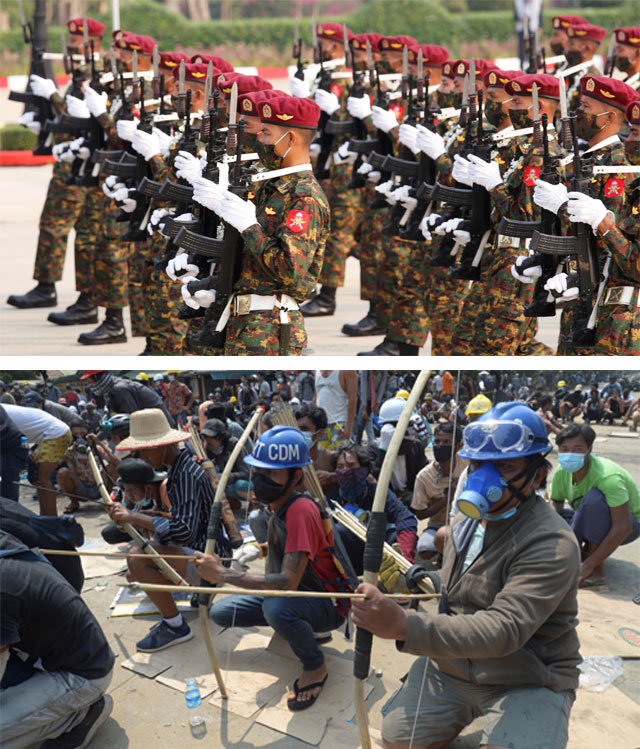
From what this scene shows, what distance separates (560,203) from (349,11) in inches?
770

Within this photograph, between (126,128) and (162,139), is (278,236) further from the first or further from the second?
(126,128)

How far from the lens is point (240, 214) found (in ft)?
15.0

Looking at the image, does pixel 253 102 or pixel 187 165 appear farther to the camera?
pixel 187 165

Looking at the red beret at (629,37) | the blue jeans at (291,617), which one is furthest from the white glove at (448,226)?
the blue jeans at (291,617)

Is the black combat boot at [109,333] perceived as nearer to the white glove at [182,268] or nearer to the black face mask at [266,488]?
the white glove at [182,268]

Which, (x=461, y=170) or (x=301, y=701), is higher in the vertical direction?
(x=461, y=170)

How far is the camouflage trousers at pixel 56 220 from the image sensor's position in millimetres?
9023

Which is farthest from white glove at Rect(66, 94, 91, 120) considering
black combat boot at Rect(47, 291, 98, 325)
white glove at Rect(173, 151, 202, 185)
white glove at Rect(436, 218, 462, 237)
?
white glove at Rect(436, 218, 462, 237)

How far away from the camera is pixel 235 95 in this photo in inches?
182

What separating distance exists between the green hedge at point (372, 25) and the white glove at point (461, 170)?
59.4 ft

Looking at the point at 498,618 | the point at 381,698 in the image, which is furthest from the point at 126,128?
the point at 498,618

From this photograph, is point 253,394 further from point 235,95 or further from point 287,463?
point 235,95

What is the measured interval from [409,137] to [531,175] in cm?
159

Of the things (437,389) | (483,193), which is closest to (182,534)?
(437,389)
